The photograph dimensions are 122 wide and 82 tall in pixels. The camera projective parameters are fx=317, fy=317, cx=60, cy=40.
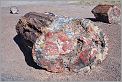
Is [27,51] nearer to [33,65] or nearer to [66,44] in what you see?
[33,65]

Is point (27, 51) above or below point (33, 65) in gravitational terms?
above

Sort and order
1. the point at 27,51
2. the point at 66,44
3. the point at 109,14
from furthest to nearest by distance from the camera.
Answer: the point at 109,14, the point at 27,51, the point at 66,44

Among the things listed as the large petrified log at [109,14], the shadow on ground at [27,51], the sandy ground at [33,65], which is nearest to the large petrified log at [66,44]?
the sandy ground at [33,65]

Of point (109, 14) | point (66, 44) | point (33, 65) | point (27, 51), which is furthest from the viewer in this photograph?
point (109, 14)

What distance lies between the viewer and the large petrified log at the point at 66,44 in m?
7.02

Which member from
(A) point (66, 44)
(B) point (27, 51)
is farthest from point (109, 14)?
(A) point (66, 44)

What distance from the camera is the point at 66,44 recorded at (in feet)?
23.2

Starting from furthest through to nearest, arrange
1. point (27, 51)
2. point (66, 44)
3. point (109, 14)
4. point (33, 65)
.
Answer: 1. point (109, 14)
2. point (27, 51)
3. point (33, 65)
4. point (66, 44)

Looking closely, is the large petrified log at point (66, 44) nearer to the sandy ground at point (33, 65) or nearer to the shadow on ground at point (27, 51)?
the sandy ground at point (33, 65)

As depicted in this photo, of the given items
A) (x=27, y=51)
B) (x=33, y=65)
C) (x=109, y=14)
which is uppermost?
(x=109, y=14)

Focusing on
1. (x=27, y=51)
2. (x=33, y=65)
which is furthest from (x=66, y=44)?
(x=27, y=51)

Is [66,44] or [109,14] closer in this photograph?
[66,44]

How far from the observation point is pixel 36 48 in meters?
7.00

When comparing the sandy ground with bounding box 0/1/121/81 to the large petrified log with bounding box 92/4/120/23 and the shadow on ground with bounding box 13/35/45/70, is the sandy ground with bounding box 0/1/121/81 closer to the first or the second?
the shadow on ground with bounding box 13/35/45/70
